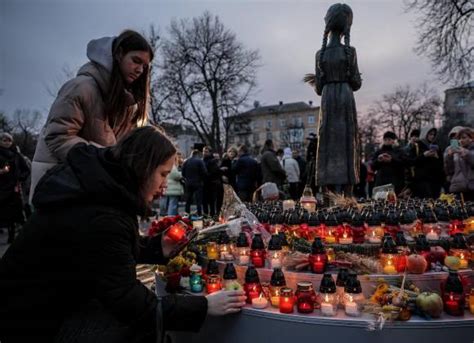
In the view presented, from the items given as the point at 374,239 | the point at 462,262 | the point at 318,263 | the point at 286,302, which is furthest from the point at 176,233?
the point at 462,262

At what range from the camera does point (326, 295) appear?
2010 millimetres

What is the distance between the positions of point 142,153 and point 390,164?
5.64 meters

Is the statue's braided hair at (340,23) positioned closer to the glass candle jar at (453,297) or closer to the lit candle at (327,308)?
the glass candle jar at (453,297)

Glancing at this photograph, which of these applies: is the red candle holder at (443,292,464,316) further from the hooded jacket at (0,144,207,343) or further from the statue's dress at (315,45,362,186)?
the statue's dress at (315,45,362,186)

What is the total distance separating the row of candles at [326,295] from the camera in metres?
1.95

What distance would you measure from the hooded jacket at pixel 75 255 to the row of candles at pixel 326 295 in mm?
734

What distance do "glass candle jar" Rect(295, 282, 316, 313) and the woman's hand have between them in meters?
0.29

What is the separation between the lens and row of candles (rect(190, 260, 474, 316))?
1948mm

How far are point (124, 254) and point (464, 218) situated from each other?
275 cm

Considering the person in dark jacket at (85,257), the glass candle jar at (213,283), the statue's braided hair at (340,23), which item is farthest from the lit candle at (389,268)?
the statue's braided hair at (340,23)

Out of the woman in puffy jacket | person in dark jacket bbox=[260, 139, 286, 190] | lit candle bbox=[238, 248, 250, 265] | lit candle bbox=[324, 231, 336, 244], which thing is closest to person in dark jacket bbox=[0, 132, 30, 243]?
person in dark jacket bbox=[260, 139, 286, 190]

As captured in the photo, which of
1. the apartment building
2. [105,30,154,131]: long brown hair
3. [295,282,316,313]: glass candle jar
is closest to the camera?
[295,282,316,313]: glass candle jar

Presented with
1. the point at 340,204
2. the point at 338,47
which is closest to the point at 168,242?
the point at 340,204

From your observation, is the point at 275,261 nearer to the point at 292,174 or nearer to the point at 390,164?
the point at 390,164
